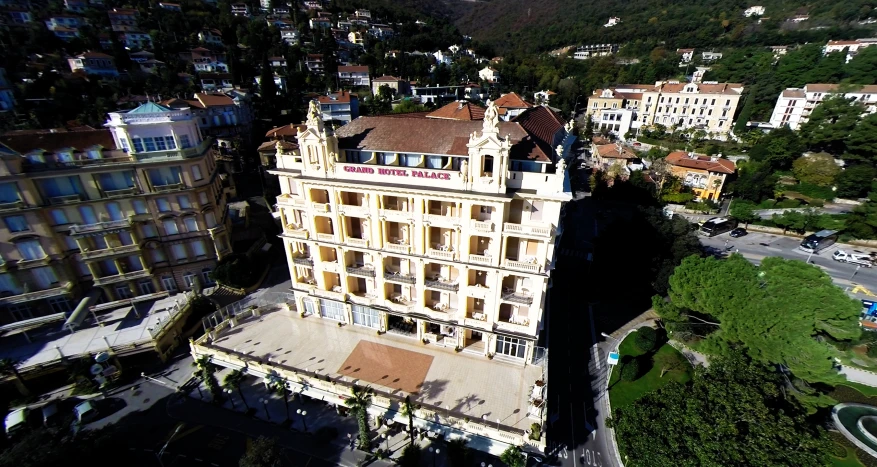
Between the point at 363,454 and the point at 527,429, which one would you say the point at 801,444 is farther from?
the point at 363,454

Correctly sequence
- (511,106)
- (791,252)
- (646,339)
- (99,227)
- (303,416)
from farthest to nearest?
(511,106) → (791,252) → (99,227) → (646,339) → (303,416)

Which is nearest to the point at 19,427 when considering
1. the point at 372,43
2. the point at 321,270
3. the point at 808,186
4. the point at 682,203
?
the point at 321,270

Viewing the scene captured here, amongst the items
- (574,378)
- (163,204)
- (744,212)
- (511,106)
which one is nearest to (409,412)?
(574,378)

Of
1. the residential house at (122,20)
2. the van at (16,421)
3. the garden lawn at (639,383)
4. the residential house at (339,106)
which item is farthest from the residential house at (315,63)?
the garden lawn at (639,383)

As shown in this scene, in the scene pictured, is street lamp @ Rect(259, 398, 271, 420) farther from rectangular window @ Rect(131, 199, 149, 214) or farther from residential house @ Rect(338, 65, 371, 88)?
residential house @ Rect(338, 65, 371, 88)

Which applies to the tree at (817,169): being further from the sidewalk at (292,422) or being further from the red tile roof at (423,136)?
the sidewalk at (292,422)

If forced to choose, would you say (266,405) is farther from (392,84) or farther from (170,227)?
(392,84)
